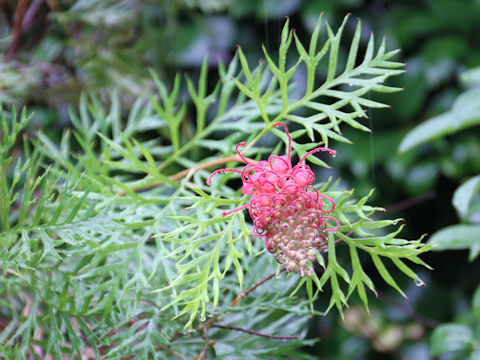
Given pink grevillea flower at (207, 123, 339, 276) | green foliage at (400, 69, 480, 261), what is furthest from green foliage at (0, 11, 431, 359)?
green foliage at (400, 69, 480, 261)

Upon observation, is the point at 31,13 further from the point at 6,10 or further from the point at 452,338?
the point at 452,338

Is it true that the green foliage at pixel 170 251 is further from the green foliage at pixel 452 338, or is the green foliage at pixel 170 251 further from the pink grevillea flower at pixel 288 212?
the green foliage at pixel 452 338

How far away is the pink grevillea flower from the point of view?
0.78 feet

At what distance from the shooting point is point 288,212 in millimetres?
251

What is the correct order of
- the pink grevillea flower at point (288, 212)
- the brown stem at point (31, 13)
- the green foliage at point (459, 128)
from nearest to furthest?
1. the pink grevillea flower at point (288, 212)
2. the green foliage at point (459, 128)
3. the brown stem at point (31, 13)

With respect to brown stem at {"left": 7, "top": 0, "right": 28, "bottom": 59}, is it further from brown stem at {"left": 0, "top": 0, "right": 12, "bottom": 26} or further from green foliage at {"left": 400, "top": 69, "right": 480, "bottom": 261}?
green foliage at {"left": 400, "top": 69, "right": 480, "bottom": 261}

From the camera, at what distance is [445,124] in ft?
1.73

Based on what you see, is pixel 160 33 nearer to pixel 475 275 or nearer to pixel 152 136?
pixel 152 136

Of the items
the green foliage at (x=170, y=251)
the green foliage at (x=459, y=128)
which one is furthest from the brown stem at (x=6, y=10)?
the green foliage at (x=459, y=128)

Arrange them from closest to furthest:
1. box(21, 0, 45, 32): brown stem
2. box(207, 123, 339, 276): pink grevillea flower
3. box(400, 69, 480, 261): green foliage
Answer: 1. box(207, 123, 339, 276): pink grevillea flower
2. box(400, 69, 480, 261): green foliage
3. box(21, 0, 45, 32): brown stem

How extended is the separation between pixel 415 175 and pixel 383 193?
0.06 m

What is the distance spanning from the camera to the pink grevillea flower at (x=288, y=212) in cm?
24

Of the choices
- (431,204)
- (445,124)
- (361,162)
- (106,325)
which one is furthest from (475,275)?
(106,325)

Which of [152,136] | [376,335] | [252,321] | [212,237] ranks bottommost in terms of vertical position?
[376,335]
